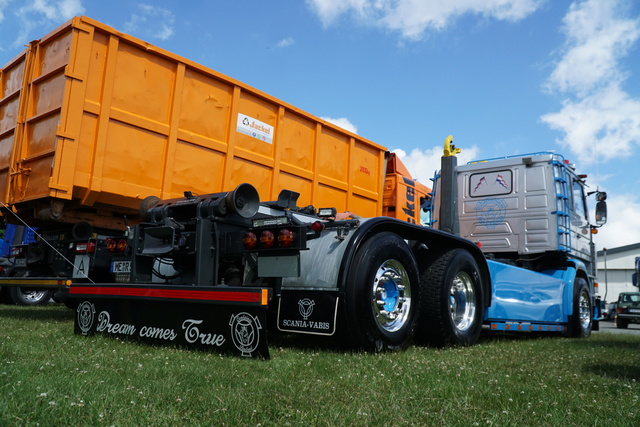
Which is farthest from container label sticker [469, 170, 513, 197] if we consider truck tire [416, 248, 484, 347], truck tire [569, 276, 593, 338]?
truck tire [416, 248, 484, 347]

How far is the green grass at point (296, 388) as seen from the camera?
7.92 feet

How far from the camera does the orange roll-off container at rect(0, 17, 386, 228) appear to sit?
6.04 m

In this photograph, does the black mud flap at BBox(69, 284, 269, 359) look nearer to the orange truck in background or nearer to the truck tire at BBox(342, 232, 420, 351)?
the orange truck in background

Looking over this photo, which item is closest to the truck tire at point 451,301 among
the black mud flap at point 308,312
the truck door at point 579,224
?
the black mud flap at point 308,312

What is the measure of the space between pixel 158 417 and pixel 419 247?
12.3 ft

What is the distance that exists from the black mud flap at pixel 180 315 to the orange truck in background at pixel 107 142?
51cm

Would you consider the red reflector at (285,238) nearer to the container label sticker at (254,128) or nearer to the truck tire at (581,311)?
the container label sticker at (254,128)

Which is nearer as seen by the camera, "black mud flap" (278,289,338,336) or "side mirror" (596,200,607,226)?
"black mud flap" (278,289,338,336)

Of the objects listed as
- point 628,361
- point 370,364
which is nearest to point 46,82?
point 370,364

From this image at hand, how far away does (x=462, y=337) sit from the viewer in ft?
18.5

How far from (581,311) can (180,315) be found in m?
6.95

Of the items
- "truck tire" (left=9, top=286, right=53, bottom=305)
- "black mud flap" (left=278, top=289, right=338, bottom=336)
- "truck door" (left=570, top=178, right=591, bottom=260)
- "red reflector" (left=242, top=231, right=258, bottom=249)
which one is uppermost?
"truck door" (left=570, top=178, right=591, bottom=260)

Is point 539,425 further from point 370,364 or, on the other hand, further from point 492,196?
point 492,196

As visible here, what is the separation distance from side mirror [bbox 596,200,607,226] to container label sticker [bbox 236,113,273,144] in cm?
550
